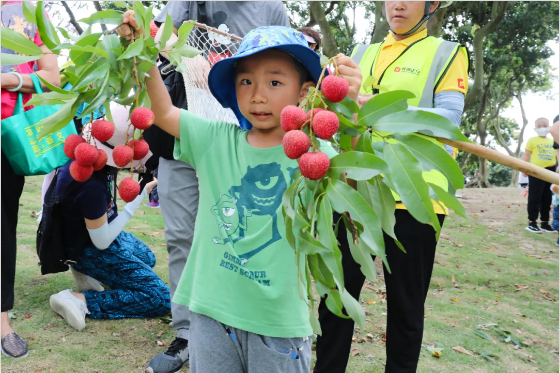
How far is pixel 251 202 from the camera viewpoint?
185 cm

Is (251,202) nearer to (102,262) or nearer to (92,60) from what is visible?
(92,60)

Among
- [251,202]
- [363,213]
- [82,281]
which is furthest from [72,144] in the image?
[82,281]

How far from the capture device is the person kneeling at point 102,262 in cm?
321

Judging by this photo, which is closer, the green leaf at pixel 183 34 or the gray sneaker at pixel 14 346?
the green leaf at pixel 183 34

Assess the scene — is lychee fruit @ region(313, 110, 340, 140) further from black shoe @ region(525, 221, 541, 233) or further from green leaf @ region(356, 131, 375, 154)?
black shoe @ region(525, 221, 541, 233)

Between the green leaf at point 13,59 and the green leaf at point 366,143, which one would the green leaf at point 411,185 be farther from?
the green leaf at point 13,59

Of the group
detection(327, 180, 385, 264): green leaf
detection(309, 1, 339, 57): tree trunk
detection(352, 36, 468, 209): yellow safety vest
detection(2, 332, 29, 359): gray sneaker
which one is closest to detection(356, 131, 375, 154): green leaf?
detection(327, 180, 385, 264): green leaf

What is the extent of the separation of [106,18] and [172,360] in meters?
2.06

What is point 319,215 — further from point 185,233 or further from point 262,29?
point 185,233

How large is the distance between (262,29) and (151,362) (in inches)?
79.2

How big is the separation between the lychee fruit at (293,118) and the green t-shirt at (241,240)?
1.70 ft

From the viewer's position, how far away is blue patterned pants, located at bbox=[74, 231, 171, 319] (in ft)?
11.7

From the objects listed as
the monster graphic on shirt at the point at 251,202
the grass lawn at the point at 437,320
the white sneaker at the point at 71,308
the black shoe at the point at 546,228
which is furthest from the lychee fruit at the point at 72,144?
the black shoe at the point at 546,228

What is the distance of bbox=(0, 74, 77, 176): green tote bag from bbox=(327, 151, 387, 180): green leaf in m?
1.95
